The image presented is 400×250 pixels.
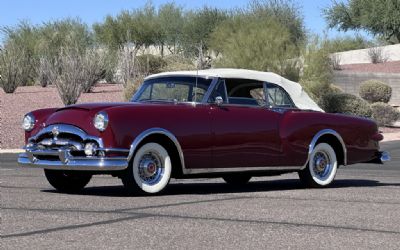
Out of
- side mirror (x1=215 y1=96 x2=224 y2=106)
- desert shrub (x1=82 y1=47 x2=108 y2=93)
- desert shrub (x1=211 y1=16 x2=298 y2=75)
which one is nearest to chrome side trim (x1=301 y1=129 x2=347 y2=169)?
side mirror (x1=215 y1=96 x2=224 y2=106)

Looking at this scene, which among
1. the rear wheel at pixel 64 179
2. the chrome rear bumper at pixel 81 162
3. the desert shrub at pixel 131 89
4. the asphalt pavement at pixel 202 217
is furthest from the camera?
the desert shrub at pixel 131 89

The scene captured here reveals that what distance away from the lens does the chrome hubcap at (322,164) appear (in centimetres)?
1223

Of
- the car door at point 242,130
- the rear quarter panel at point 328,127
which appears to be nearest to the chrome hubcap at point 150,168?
the car door at point 242,130

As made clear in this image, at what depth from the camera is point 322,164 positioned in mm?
12320

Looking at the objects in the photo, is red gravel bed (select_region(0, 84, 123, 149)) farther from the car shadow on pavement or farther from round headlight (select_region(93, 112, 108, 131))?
round headlight (select_region(93, 112, 108, 131))

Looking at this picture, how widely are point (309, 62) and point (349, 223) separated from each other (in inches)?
1108

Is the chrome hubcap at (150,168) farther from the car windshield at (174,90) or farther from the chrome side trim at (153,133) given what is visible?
the car windshield at (174,90)

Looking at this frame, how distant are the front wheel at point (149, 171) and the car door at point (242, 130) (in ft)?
2.58

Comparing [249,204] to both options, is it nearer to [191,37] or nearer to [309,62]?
[309,62]

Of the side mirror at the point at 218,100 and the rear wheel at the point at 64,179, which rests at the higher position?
the side mirror at the point at 218,100

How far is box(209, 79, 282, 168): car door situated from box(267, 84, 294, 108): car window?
5.7 inches

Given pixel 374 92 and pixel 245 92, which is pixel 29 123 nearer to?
pixel 245 92

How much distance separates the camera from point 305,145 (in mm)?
11930

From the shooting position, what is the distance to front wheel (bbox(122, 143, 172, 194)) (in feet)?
33.3
